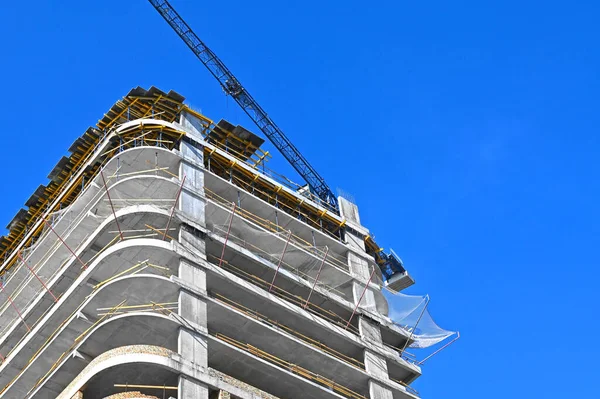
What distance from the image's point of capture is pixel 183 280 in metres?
44.6

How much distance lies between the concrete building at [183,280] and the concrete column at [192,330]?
0.06 meters

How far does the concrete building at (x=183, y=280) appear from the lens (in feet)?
139

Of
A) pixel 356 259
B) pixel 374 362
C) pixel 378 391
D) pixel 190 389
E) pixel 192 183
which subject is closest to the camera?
pixel 190 389

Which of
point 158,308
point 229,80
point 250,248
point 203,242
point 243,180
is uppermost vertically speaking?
point 229,80

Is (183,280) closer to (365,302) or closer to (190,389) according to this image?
(190,389)

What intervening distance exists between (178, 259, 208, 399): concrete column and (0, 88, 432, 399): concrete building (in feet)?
0.20

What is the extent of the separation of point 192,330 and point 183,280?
117 inches

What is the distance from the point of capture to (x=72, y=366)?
4281cm

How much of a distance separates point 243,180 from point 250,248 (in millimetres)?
5553

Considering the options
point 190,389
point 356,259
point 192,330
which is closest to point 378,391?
point 356,259

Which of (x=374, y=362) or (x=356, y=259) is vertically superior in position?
(x=356, y=259)

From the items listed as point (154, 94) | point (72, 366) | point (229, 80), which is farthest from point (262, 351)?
point (229, 80)

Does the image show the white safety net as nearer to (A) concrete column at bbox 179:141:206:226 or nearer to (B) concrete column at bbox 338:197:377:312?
(B) concrete column at bbox 338:197:377:312

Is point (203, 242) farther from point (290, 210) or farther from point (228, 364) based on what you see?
point (290, 210)
